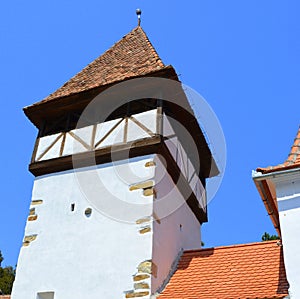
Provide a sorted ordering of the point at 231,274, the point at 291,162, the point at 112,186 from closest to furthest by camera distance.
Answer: the point at 291,162 < the point at 231,274 < the point at 112,186

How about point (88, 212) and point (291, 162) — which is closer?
point (291, 162)

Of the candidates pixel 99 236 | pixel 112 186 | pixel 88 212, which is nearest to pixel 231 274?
pixel 99 236

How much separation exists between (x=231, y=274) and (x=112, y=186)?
2.78 metres

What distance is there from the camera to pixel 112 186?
9.52 m

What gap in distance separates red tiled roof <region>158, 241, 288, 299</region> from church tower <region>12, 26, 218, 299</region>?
0.33 metres

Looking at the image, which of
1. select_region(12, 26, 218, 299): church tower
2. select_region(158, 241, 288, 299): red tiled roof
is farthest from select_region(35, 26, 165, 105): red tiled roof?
select_region(158, 241, 288, 299): red tiled roof

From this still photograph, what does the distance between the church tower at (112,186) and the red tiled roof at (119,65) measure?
54 mm

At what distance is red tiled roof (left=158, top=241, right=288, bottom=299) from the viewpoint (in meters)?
7.74

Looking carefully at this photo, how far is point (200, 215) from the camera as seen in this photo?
39.5ft

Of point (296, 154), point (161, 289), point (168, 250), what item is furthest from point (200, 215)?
point (296, 154)

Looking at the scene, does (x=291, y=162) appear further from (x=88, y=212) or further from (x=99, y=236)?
(x=88, y=212)

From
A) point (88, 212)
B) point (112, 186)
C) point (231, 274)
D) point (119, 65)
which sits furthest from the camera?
point (119, 65)

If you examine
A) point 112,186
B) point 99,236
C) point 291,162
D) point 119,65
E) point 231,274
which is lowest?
point 231,274

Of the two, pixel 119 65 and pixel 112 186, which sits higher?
pixel 119 65
